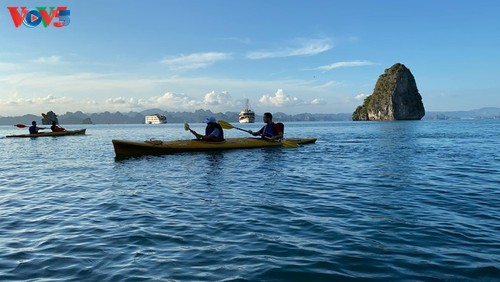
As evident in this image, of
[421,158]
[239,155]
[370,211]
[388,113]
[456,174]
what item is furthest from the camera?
[388,113]

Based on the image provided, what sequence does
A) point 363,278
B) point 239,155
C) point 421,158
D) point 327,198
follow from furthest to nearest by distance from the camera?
1. point 239,155
2. point 421,158
3. point 327,198
4. point 363,278

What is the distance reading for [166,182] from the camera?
1188 cm

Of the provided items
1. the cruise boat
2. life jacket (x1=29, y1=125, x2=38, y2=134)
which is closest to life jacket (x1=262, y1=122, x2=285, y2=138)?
life jacket (x1=29, y1=125, x2=38, y2=134)

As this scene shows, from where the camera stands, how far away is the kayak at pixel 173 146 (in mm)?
19344

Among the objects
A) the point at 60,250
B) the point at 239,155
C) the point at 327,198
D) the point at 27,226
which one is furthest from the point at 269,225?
the point at 239,155

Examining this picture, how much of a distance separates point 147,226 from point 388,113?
168719 mm

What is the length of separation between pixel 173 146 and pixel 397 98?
521 ft

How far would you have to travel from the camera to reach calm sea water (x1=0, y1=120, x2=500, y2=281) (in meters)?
Result: 4.86

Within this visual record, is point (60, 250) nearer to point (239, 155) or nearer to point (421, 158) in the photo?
point (239, 155)

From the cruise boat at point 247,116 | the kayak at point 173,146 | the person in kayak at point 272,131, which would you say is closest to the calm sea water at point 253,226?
the kayak at point 173,146

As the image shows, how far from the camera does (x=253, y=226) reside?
271 inches

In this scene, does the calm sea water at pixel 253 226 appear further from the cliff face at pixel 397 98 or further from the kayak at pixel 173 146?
the cliff face at pixel 397 98

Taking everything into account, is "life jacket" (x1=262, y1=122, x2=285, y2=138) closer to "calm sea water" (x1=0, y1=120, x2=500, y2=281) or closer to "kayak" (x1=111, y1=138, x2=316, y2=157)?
"kayak" (x1=111, y1=138, x2=316, y2=157)

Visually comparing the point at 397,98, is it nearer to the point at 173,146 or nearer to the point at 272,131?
the point at 272,131
